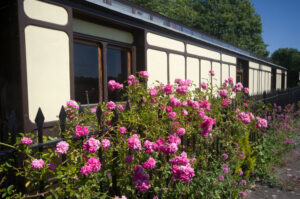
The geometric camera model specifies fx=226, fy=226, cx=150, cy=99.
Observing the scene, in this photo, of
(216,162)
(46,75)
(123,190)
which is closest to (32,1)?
(46,75)

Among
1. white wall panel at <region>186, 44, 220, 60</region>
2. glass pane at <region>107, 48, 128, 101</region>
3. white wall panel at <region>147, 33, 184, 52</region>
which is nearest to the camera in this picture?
glass pane at <region>107, 48, 128, 101</region>

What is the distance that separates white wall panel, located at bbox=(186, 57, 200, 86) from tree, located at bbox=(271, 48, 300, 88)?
1334 inches

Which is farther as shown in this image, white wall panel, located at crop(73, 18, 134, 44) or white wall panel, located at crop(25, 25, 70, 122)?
white wall panel, located at crop(73, 18, 134, 44)

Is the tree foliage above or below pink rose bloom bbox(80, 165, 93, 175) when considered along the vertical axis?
above

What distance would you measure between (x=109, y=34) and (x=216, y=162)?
11.9ft

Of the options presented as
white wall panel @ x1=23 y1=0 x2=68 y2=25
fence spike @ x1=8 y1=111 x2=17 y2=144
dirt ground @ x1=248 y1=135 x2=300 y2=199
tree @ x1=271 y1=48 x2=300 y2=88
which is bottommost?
dirt ground @ x1=248 y1=135 x2=300 y2=199

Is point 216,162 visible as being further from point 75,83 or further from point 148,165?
point 75,83

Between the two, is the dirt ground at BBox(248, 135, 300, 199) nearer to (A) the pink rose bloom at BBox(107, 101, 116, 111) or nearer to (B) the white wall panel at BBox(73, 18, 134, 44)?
(A) the pink rose bloom at BBox(107, 101, 116, 111)

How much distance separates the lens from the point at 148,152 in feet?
5.31

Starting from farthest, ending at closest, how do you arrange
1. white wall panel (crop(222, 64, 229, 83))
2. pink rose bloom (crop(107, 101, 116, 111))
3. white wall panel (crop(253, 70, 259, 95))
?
white wall panel (crop(253, 70, 259, 95)), white wall panel (crop(222, 64, 229, 83)), pink rose bloom (crop(107, 101, 116, 111))

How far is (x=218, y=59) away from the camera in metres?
10.1

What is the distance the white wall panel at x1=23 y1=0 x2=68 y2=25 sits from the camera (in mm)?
3248

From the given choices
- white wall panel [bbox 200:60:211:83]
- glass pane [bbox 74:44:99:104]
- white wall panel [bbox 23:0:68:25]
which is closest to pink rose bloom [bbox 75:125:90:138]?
white wall panel [bbox 23:0:68:25]

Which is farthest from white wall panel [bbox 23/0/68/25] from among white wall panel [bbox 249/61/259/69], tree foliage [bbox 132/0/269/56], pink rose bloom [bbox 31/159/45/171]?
tree foliage [bbox 132/0/269/56]
